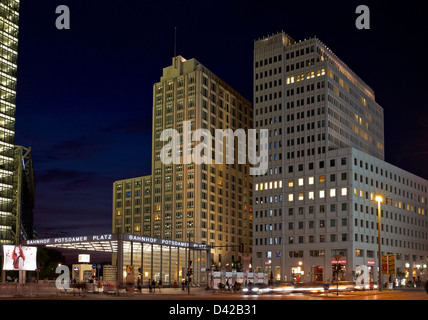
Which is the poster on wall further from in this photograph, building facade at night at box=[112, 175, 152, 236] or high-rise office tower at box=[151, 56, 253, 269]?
building facade at night at box=[112, 175, 152, 236]

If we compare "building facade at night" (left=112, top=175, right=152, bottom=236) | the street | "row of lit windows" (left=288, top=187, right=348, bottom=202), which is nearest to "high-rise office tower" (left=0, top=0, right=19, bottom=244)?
"building facade at night" (left=112, top=175, right=152, bottom=236)

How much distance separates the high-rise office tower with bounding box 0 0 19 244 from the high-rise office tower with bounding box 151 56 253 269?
43.6 metres

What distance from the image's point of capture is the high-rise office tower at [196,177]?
159m

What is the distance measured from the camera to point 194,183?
15888 cm

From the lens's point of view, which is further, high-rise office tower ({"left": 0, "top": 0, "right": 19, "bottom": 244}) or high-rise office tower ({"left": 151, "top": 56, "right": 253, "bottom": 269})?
high-rise office tower ({"left": 151, "top": 56, "right": 253, "bottom": 269})

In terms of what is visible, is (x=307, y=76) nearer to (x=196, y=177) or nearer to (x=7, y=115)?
(x=196, y=177)

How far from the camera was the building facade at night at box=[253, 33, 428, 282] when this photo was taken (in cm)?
12788

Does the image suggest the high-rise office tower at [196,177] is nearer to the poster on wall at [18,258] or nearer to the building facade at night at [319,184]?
the building facade at night at [319,184]

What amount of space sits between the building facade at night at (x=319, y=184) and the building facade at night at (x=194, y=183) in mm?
21037

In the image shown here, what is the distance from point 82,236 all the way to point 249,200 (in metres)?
106

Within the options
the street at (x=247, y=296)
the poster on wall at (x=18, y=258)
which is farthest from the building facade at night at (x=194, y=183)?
the poster on wall at (x=18, y=258)

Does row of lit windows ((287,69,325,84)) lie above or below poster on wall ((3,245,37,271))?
above

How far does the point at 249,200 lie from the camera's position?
609ft
